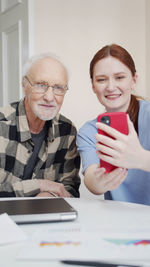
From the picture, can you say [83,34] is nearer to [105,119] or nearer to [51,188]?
[51,188]

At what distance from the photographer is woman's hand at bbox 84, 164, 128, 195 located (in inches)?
38.4

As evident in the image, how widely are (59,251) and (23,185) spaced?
89cm

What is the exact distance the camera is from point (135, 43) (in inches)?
115

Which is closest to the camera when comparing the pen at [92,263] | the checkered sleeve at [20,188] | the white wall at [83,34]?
the pen at [92,263]

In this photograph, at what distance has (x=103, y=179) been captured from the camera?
1.03 m

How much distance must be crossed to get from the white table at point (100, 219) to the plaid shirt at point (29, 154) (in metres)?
0.53

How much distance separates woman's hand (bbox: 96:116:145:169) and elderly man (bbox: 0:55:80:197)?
629 mm

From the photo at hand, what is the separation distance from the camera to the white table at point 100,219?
61 cm

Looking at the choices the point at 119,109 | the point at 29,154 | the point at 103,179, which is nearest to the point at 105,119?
the point at 103,179

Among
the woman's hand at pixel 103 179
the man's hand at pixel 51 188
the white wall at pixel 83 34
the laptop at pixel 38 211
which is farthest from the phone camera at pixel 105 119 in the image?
the white wall at pixel 83 34

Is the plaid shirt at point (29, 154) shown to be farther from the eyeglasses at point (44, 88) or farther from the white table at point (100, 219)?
the white table at point (100, 219)

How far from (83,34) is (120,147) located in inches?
79.2

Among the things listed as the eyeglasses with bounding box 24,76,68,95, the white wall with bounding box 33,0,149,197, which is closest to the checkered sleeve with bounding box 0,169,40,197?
the eyeglasses with bounding box 24,76,68,95

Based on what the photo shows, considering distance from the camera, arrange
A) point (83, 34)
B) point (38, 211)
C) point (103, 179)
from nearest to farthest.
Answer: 1. point (38, 211)
2. point (103, 179)
3. point (83, 34)
